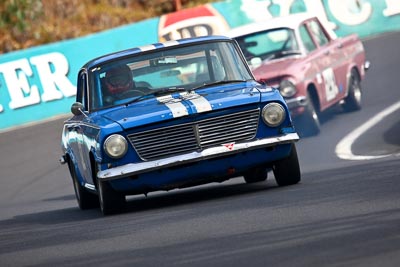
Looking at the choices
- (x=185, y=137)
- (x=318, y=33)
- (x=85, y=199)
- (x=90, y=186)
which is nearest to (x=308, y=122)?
(x=318, y=33)

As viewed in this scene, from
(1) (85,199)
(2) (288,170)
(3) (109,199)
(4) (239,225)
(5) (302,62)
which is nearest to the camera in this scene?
(4) (239,225)

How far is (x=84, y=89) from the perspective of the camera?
11531 millimetres

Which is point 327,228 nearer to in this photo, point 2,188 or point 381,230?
point 381,230

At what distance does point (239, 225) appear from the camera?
820 cm

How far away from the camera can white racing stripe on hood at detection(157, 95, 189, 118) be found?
10031 millimetres

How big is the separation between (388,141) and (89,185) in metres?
5.34

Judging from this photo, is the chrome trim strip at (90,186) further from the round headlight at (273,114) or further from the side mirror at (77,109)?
the round headlight at (273,114)

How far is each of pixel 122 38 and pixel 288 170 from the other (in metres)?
13.7

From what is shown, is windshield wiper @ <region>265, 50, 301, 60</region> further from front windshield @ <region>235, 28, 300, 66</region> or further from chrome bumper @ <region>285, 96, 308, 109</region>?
chrome bumper @ <region>285, 96, 308, 109</region>

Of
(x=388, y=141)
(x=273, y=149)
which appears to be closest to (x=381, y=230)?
(x=273, y=149)

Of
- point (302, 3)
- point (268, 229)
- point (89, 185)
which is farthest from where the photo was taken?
point (302, 3)

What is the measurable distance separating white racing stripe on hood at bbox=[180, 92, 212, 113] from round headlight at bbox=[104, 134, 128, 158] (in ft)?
2.06

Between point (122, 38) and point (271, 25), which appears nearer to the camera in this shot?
point (271, 25)

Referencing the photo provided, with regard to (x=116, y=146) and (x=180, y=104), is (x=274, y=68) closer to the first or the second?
(x=180, y=104)
